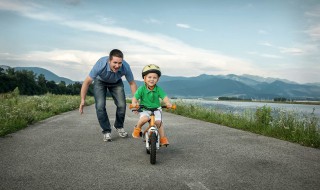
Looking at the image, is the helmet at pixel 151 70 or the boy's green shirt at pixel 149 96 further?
the boy's green shirt at pixel 149 96

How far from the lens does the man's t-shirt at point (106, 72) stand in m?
7.28

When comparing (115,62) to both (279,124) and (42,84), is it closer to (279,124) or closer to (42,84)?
(279,124)

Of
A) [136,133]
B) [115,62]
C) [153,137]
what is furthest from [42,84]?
[153,137]

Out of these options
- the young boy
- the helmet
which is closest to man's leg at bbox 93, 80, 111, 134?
the young boy

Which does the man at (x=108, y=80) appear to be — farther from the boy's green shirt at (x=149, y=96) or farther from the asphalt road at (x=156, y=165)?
the boy's green shirt at (x=149, y=96)

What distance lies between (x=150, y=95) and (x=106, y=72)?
1839 mm

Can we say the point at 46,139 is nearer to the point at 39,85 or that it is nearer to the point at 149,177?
the point at 149,177

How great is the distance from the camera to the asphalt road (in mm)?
4125

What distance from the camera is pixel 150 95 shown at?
19.7 ft

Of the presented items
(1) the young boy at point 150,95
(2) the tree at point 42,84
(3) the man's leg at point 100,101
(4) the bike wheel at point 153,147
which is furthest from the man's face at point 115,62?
(2) the tree at point 42,84

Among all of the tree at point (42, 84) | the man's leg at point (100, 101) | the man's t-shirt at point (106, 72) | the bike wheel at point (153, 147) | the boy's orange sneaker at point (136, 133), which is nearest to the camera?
the bike wheel at point (153, 147)

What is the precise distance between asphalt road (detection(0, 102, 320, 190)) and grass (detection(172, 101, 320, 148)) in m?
0.71

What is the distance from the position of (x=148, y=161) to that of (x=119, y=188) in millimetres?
1701

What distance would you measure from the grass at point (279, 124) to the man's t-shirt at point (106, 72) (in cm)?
470
